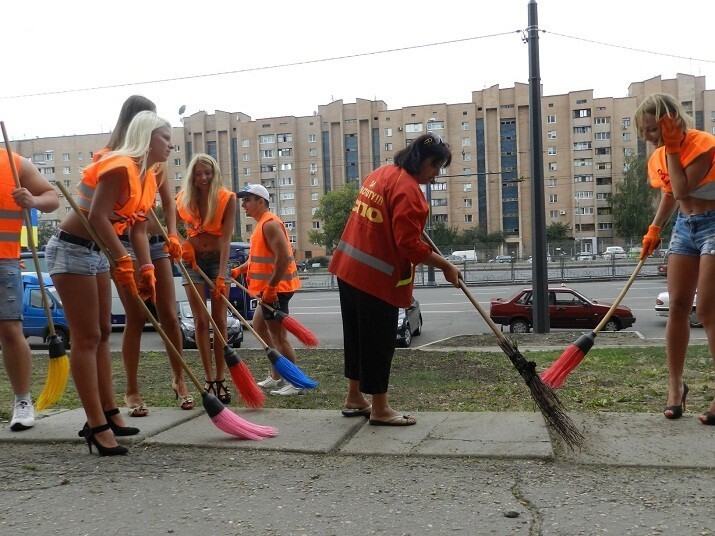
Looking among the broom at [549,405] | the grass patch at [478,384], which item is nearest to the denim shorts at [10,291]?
the grass patch at [478,384]

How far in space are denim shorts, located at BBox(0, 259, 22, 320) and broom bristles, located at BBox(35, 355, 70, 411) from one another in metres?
0.35

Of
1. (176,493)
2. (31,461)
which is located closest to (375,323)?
(176,493)

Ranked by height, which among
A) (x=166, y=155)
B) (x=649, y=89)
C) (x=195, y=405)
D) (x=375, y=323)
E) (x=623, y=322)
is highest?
(x=649, y=89)

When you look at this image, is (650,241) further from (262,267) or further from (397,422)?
(262,267)

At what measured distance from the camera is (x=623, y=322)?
18.2 m

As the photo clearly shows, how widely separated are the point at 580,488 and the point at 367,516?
87 cm

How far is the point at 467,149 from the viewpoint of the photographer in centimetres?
9106

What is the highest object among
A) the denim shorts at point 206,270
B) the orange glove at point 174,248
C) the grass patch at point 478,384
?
the orange glove at point 174,248

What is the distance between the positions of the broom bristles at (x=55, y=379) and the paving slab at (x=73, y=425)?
4.0 inches

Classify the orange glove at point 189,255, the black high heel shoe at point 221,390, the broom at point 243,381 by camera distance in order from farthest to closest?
the orange glove at point 189,255
the black high heel shoe at point 221,390
the broom at point 243,381

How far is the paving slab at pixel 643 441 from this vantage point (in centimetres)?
311

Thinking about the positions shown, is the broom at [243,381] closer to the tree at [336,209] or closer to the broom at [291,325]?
the broom at [291,325]

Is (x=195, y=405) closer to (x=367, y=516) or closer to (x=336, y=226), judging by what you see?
(x=367, y=516)

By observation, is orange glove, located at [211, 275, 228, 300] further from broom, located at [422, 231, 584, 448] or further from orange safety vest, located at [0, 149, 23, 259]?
broom, located at [422, 231, 584, 448]
